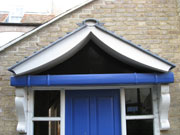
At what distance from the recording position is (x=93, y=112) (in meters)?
4.84

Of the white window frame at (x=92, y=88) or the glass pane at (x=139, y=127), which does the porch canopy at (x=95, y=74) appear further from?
the glass pane at (x=139, y=127)

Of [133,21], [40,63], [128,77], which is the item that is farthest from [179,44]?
[40,63]

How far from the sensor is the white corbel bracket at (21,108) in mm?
4480

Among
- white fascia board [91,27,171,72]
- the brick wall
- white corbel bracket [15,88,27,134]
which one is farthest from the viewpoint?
the brick wall

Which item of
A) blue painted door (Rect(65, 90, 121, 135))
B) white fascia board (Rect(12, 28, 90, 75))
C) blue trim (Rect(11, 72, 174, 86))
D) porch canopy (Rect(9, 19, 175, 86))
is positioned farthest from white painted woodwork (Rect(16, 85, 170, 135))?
white fascia board (Rect(12, 28, 90, 75))

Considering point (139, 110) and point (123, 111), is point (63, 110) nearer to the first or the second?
point (123, 111)

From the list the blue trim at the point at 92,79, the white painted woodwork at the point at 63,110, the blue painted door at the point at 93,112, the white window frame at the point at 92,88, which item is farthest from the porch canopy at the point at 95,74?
the blue painted door at the point at 93,112

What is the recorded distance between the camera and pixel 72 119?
15.8 ft

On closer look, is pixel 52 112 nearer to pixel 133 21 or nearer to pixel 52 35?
pixel 52 35

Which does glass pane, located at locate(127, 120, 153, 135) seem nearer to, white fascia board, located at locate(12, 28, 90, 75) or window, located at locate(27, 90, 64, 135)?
window, located at locate(27, 90, 64, 135)

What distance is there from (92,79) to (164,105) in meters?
1.50

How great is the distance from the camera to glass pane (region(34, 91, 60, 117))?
196 inches

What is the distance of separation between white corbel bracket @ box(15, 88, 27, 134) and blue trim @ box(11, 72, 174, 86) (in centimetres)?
21

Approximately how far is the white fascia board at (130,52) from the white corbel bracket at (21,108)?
5.86 ft
